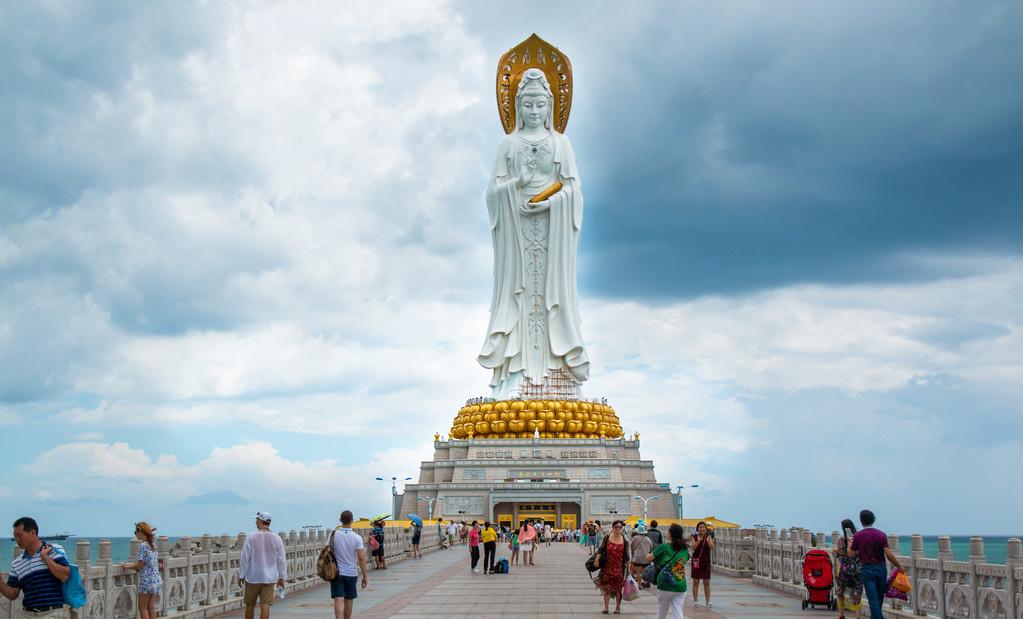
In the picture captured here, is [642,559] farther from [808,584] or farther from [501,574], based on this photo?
[501,574]

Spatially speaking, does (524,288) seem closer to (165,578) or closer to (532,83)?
(532,83)

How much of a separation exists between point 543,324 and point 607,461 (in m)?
6.94

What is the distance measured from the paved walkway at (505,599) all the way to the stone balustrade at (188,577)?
0.42 metres

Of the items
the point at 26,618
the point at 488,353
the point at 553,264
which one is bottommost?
the point at 26,618

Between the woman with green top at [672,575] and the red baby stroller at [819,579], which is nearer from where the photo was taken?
the woman with green top at [672,575]

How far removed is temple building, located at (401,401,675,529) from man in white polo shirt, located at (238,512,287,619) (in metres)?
30.0

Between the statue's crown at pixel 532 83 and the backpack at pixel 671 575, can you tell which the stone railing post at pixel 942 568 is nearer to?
the backpack at pixel 671 575

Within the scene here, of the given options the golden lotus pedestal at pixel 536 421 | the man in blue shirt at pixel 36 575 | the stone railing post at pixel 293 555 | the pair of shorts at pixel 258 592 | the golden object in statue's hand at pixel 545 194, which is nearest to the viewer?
the man in blue shirt at pixel 36 575

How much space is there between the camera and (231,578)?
13.5 metres

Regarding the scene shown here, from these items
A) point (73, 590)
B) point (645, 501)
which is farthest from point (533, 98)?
point (73, 590)

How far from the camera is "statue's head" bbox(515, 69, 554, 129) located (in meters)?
45.5

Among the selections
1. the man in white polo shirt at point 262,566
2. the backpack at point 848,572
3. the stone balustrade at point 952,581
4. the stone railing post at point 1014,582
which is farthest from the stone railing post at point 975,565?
the man in white polo shirt at point 262,566

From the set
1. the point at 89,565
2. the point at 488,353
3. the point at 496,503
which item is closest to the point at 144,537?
the point at 89,565

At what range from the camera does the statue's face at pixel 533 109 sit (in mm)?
45531
